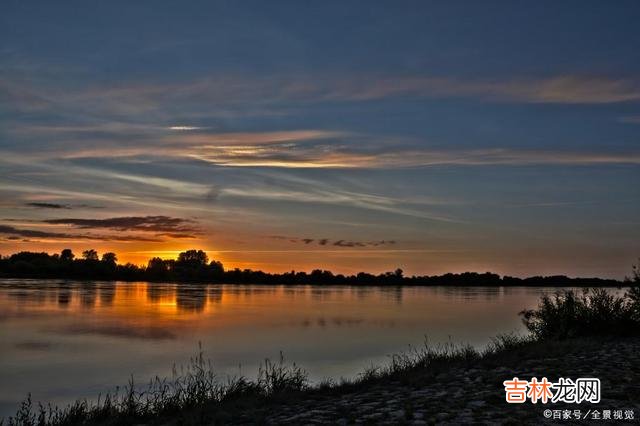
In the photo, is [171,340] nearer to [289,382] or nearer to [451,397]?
[289,382]

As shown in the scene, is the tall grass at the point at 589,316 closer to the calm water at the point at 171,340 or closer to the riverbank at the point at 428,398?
→ the riverbank at the point at 428,398

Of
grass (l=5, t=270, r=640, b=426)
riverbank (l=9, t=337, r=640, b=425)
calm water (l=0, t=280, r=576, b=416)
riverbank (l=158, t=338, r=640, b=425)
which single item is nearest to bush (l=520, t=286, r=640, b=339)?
grass (l=5, t=270, r=640, b=426)

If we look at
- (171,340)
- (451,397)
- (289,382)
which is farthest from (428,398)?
(171,340)

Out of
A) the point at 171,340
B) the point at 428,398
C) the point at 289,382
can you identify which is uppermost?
the point at 428,398

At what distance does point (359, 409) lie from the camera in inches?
374

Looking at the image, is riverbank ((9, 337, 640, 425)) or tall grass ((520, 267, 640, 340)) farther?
tall grass ((520, 267, 640, 340))

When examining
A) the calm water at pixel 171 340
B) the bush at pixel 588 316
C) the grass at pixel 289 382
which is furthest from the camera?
the calm water at pixel 171 340

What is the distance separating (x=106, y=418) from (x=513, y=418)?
7.97 metres

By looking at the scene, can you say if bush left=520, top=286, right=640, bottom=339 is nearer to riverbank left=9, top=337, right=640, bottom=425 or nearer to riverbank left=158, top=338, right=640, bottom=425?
riverbank left=9, top=337, right=640, bottom=425

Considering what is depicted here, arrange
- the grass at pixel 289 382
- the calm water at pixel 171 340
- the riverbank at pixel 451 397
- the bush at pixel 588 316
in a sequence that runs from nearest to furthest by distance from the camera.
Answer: the riverbank at pixel 451 397 < the grass at pixel 289 382 < the bush at pixel 588 316 < the calm water at pixel 171 340

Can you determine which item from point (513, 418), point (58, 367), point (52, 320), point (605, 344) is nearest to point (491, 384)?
point (513, 418)

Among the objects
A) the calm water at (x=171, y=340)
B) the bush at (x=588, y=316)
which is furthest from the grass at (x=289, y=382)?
the calm water at (x=171, y=340)

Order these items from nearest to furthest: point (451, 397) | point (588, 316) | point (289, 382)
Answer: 1. point (451, 397)
2. point (289, 382)
3. point (588, 316)

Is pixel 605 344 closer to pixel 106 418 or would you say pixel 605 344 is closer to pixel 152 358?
pixel 106 418
